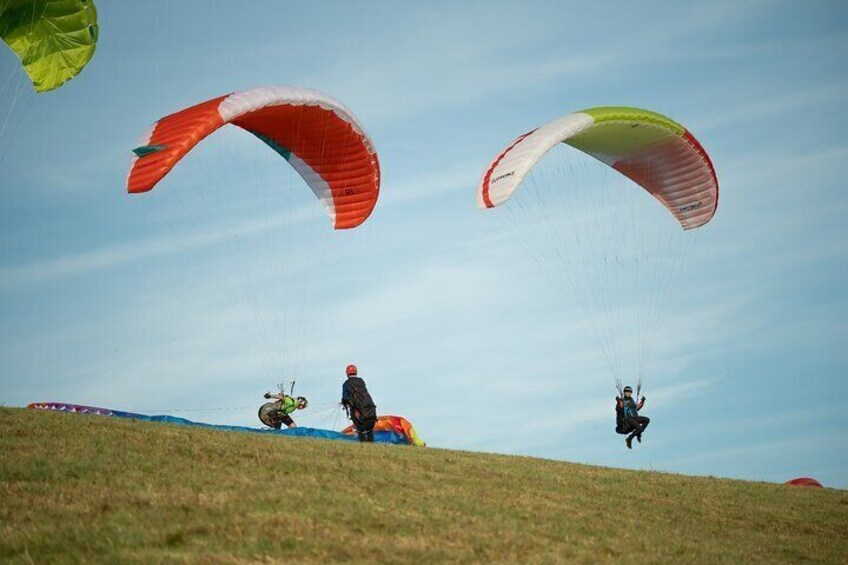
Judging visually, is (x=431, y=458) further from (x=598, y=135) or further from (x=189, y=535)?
(x=598, y=135)

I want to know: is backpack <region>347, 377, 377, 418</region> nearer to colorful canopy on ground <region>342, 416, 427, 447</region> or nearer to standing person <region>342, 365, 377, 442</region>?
standing person <region>342, 365, 377, 442</region>

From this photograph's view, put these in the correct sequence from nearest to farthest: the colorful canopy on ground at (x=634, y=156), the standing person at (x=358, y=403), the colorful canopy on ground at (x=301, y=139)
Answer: the colorful canopy on ground at (x=301, y=139) → the standing person at (x=358, y=403) → the colorful canopy on ground at (x=634, y=156)

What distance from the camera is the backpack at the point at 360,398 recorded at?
70.7ft

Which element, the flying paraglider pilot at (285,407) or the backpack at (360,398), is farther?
the flying paraglider pilot at (285,407)

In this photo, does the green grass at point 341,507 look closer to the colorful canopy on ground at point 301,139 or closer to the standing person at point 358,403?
the standing person at point 358,403

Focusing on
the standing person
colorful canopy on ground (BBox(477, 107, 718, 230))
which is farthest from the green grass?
colorful canopy on ground (BBox(477, 107, 718, 230))

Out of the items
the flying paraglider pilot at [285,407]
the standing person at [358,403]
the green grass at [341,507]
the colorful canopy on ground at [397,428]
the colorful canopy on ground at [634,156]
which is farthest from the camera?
the colorful canopy on ground at [397,428]

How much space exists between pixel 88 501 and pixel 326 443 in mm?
7265

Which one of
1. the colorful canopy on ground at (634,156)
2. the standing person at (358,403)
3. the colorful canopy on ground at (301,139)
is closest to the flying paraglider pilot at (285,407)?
the standing person at (358,403)

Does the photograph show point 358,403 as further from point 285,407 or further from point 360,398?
point 285,407

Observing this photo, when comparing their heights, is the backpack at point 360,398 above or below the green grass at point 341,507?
above

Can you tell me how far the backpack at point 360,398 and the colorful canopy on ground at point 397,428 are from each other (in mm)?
5546

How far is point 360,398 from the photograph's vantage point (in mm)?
21562

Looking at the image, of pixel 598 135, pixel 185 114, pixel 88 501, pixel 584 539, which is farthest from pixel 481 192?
pixel 88 501
